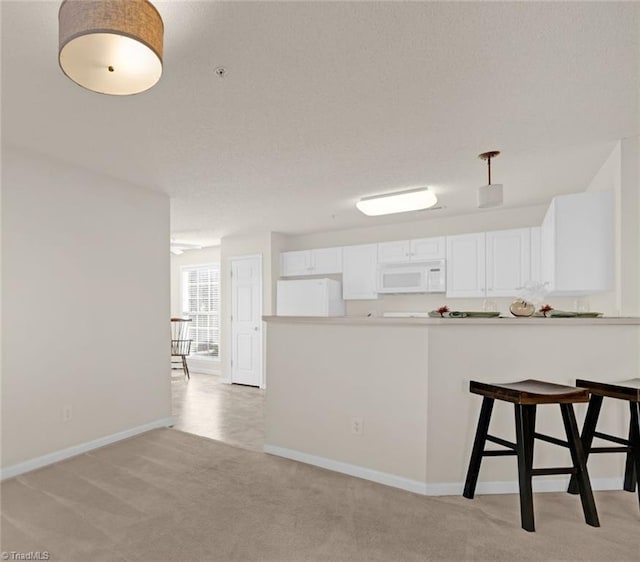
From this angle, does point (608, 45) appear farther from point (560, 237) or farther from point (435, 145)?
point (560, 237)

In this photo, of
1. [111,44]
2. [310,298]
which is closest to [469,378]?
[111,44]

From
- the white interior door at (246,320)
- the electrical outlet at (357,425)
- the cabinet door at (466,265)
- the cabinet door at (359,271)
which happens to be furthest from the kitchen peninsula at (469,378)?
the white interior door at (246,320)

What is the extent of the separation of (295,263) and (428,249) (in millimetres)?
2130

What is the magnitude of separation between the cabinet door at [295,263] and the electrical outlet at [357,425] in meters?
3.44

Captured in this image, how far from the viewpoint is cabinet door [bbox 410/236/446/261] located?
5.06 meters

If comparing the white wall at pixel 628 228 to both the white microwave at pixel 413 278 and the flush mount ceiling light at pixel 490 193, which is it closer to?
the flush mount ceiling light at pixel 490 193

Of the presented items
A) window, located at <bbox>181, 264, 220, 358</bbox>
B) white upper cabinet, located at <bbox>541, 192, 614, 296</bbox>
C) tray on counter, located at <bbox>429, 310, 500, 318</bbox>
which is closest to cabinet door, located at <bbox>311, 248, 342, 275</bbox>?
window, located at <bbox>181, 264, 220, 358</bbox>

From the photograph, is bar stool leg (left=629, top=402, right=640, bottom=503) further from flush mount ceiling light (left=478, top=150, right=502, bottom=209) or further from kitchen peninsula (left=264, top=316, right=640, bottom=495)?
flush mount ceiling light (left=478, top=150, right=502, bottom=209)

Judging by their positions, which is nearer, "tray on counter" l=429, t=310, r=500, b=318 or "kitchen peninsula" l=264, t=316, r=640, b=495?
"kitchen peninsula" l=264, t=316, r=640, b=495

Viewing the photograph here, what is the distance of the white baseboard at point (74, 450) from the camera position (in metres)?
2.93

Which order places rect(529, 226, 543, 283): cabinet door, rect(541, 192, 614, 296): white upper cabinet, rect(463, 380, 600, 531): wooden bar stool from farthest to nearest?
rect(529, 226, 543, 283): cabinet door → rect(541, 192, 614, 296): white upper cabinet → rect(463, 380, 600, 531): wooden bar stool

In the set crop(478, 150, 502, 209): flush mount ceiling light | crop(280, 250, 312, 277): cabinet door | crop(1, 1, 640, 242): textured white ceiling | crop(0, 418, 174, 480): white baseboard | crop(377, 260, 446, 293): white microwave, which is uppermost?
crop(1, 1, 640, 242): textured white ceiling

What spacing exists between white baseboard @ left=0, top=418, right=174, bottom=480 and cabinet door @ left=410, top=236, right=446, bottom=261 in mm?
3497

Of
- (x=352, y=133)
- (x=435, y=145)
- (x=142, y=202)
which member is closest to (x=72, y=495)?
(x=142, y=202)
